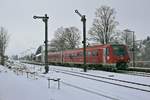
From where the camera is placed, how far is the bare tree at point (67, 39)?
9526 centimetres

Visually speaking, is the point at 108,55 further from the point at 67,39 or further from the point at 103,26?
the point at 67,39

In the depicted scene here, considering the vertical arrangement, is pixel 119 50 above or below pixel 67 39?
below

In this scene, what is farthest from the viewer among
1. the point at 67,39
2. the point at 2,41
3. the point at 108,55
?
the point at 67,39

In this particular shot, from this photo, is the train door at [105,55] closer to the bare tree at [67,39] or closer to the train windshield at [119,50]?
the train windshield at [119,50]

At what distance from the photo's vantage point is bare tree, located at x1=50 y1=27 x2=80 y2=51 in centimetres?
9526

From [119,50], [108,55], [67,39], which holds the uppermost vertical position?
[67,39]

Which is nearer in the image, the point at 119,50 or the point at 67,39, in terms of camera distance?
the point at 119,50

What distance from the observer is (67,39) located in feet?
321

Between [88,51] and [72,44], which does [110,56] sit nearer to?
[88,51]

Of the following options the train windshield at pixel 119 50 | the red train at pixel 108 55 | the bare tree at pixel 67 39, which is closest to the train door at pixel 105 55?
the red train at pixel 108 55

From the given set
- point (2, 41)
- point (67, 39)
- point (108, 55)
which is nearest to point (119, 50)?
→ point (108, 55)

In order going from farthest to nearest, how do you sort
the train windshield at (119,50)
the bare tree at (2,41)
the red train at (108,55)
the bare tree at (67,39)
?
1. the bare tree at (67,39)
2. the bare tree at (2,41)
3. the train windshield at (119,50)
4. the red train at (108,55)

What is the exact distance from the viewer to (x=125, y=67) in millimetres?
33188

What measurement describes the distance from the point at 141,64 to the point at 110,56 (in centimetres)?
2238
